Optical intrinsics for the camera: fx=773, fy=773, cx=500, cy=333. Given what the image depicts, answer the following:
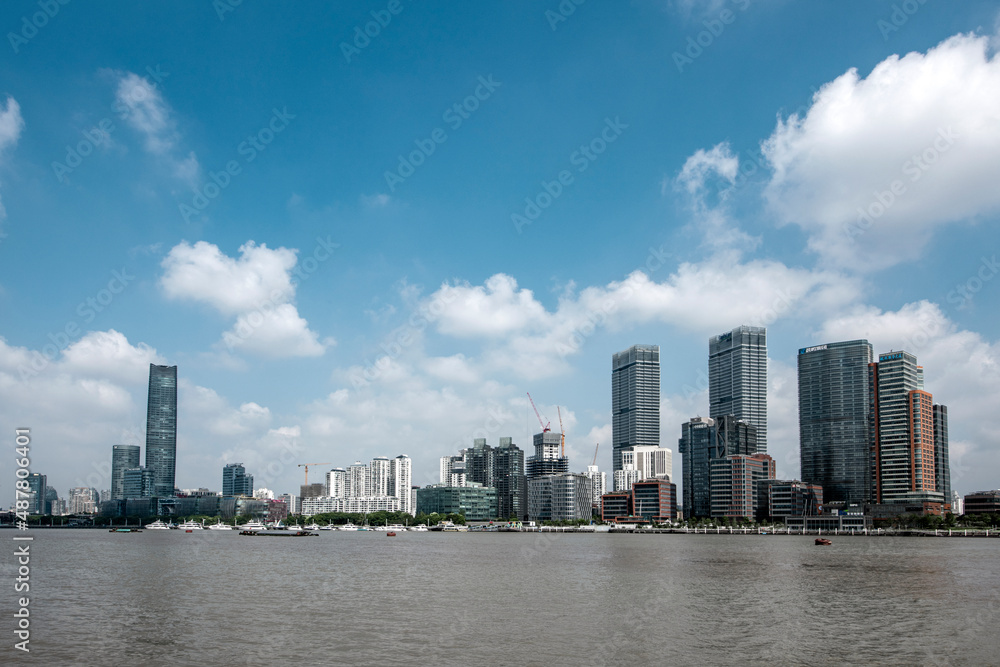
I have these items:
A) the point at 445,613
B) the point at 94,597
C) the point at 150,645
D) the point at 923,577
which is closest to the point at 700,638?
the point at 445,613

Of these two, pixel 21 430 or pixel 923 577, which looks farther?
pixel 923 577

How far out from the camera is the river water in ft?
146

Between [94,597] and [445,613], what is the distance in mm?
31824

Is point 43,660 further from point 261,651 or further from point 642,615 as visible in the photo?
point 642,615

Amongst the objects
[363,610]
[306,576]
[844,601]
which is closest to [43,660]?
[363,610]

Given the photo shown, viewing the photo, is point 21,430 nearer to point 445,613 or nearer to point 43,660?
point 43,660

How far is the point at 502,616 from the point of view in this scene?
57688 millimetres

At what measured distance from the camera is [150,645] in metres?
45.9

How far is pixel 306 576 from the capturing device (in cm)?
8925

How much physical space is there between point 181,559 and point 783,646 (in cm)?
9956

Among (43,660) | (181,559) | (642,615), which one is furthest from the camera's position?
(181,559)

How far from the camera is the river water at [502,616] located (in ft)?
146

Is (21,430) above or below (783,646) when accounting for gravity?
above

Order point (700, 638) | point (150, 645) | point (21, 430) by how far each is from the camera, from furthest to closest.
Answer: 1. point (700, 638)
2. point (150, 645)
3. point (21, 430)
